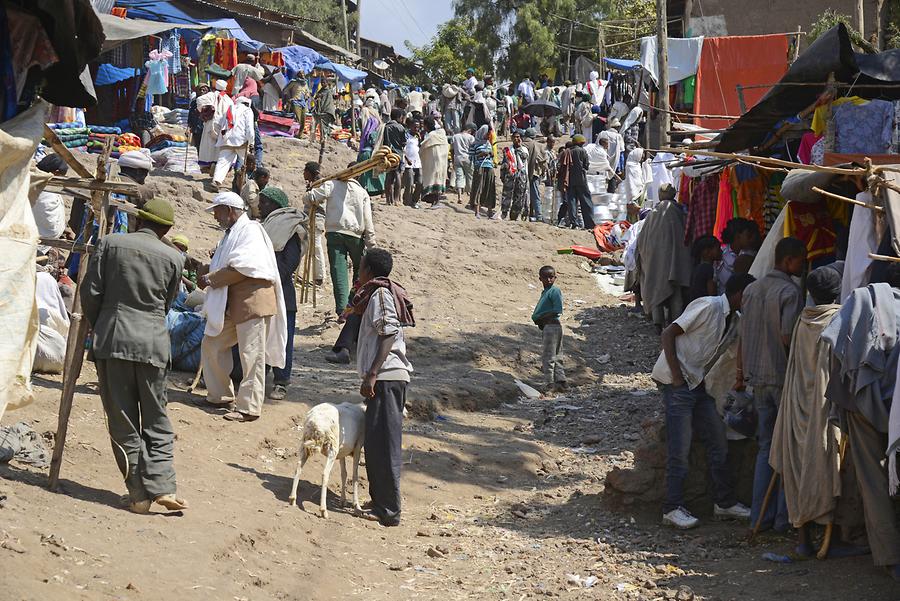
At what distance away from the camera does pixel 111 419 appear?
613 centimetres

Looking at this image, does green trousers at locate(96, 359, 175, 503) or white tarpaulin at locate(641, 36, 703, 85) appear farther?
white tarpaulin at locate(641, 36, 703, 85)

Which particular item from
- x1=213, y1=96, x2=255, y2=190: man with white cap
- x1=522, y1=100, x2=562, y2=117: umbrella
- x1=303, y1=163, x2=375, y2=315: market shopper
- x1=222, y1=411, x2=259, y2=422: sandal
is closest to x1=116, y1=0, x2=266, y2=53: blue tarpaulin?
x1=213, y1=96, x2=255, y2=190: man with white cap

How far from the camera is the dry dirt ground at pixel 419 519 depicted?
18.4 feet

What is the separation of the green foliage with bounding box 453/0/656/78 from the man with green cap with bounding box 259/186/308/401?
38002 mm

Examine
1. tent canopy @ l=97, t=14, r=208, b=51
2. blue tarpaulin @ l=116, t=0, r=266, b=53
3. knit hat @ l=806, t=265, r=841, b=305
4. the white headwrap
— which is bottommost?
knit hat @ l=806, t=265, r=841, b=305

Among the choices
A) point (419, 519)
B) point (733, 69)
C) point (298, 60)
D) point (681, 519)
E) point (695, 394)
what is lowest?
point (419, 519)

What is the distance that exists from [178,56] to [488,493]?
16.9 meters

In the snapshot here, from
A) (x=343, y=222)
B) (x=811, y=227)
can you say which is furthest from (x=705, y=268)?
Answer: (x=343, y=222)

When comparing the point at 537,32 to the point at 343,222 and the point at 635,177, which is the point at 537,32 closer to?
the point at 635,177

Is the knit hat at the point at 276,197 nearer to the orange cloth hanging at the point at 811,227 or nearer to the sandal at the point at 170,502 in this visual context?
the sandal at the point at 170,502

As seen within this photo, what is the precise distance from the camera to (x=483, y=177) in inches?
859

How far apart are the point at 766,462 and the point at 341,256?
6.13 meters

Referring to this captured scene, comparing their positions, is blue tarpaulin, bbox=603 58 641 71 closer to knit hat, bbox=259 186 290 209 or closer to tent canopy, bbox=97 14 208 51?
tent canopy, bbox=97 14 208 51

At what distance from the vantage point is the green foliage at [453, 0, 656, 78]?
1863 inches
